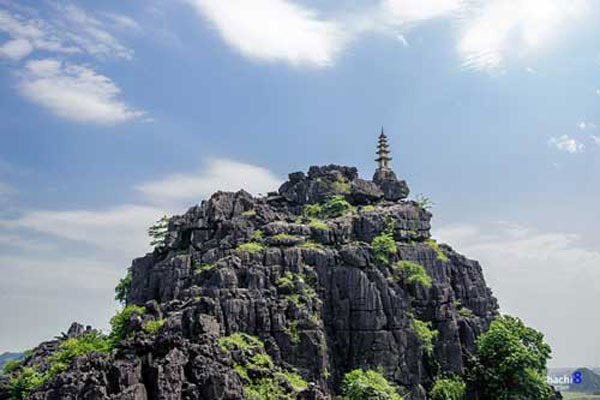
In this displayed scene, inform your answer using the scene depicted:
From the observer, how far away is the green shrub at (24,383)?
5628 cm

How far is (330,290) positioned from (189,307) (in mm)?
15780

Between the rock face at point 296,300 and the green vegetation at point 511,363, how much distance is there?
84.0 inches

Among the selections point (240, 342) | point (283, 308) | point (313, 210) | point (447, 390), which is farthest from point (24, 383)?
point (447, 390)

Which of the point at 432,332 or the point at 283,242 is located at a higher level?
the point at 283,242

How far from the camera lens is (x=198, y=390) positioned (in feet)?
121

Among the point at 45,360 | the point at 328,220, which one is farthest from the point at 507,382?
the point at 45,360

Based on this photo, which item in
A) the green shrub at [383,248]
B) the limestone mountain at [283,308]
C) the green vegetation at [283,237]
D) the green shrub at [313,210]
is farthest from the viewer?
the green shrub at [313,210]

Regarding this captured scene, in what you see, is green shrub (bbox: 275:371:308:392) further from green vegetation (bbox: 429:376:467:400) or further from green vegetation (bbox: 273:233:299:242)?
green vegetation (bbox: 273:233:299:242)

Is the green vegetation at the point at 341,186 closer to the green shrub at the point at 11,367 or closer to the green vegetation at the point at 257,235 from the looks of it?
the green vegetation at the point at 257,235

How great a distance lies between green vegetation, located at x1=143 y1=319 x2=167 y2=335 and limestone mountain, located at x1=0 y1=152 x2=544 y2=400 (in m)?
0.12

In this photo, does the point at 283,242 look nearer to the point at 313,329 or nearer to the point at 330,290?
the point at 330,290

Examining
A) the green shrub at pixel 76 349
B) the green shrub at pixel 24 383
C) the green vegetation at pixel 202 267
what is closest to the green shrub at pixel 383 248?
the green vegetation at pixel 202 267

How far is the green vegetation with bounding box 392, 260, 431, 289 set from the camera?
65062mm

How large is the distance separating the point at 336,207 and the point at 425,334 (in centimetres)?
2165
